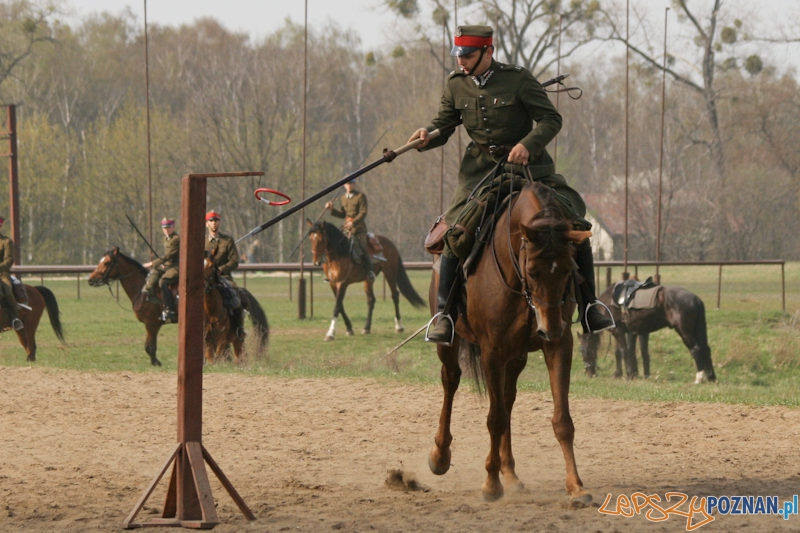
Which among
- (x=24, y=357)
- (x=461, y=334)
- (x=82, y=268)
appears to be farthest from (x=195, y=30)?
(x=461, y=334)

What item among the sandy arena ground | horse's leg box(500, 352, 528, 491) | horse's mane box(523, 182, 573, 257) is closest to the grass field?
the sandy arena ground

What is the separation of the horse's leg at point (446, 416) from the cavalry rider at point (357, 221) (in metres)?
13.6

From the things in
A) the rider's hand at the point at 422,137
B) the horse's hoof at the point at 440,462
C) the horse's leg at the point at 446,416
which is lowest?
the horse's hoof at the point at 440,462

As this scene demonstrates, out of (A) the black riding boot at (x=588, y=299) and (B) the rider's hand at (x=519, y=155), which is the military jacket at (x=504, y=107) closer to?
(B) the rider's hand at (x=519, y=155)

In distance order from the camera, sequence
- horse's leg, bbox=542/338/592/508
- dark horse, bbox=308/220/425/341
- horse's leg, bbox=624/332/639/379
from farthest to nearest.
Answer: dark horse, bbox=308/220/425/341 < horse's leg, bbox=624/332/639/379 < horse's leg, bbox=542/338/592/508

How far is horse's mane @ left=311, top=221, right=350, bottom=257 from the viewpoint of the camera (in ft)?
68.4

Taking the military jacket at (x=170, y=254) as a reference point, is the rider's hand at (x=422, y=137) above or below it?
above

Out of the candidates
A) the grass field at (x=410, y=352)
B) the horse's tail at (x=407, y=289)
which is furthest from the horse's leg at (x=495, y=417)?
the horse's tail at (x=407, y=289)

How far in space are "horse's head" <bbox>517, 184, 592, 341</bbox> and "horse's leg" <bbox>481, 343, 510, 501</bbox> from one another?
0.52m

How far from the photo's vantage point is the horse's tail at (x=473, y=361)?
789 centimetres

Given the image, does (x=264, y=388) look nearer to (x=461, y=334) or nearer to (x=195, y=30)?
(x=461, y=334)

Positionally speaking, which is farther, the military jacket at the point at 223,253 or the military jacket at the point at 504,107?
the military jacket at the point at 223,253

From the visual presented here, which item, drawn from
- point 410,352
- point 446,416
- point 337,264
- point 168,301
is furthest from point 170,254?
point 446,416

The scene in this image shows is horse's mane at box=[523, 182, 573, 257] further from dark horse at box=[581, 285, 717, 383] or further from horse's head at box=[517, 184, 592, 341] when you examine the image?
dark horse at box=[581, 285, 717, 383]
